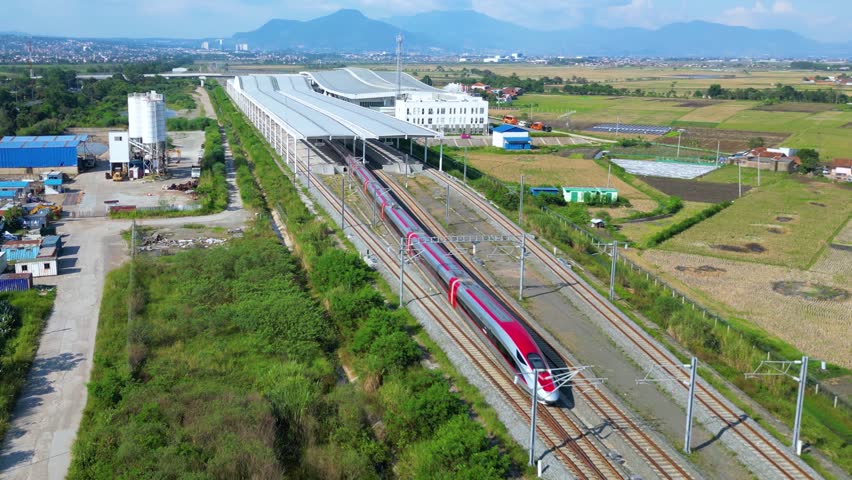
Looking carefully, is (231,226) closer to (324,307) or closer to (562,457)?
(324,307)

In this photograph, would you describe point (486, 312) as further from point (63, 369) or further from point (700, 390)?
point (63, 369)

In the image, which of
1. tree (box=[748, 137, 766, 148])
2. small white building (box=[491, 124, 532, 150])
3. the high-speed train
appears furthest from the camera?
tree (box=[748, 137, 766, 148])

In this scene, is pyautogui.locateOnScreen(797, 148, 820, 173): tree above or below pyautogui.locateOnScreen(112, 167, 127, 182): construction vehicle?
above

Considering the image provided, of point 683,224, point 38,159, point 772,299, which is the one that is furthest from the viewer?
point 38,159

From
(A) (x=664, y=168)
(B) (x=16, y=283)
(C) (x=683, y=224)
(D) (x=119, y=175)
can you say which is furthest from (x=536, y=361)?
(A) (x=664, y=168)

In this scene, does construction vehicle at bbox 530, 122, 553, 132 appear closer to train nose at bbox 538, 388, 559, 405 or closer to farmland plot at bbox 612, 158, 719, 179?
farmland plot at bbox 612, 158, 719, 179

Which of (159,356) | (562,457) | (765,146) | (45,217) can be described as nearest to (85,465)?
(159,356)

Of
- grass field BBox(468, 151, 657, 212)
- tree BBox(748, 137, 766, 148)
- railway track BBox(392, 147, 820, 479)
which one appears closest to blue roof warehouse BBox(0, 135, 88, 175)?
grass field BBox(468, 151, 657, 212)
